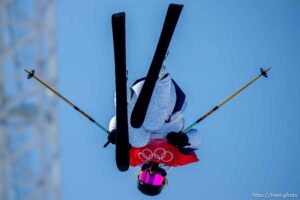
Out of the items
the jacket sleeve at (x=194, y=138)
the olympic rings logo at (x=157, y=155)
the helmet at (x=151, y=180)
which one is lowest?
the helmet at (x=151, y=180)

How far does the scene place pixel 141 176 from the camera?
288 cm

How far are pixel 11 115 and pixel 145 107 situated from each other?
76.1 inches

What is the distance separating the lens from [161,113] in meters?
2.42

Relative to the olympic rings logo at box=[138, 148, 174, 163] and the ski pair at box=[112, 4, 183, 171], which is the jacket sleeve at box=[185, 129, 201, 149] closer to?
the olympic rings logo at box=[138, 148, 174, 163]

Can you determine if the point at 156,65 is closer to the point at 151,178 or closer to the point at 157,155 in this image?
the point at 157,155

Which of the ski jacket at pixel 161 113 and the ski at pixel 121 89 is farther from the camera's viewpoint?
the ski jacket at pixel 161 113

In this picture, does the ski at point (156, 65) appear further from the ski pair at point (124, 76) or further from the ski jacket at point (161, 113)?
the ski jacket at point (161, 113)

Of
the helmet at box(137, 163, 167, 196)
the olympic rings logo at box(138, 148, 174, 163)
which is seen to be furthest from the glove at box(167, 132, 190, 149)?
the helmet at box(137, 163, 167, 196)

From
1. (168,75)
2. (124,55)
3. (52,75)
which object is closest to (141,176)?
(168,75)

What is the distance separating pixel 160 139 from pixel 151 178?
31 cm

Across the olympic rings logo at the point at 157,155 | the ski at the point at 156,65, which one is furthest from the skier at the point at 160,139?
the ski at the point at 156,65

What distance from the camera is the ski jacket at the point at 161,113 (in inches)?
92.8

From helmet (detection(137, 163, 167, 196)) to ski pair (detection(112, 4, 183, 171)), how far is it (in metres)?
0.56

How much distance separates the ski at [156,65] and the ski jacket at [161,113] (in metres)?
0.15
